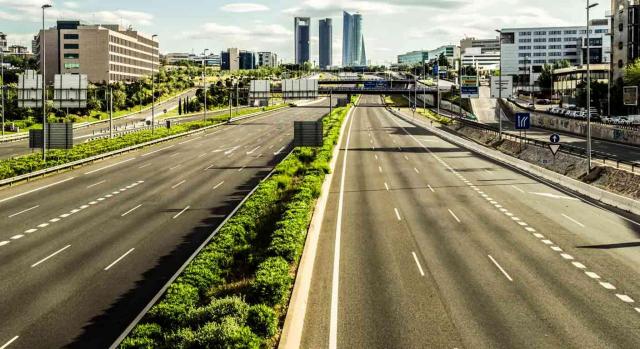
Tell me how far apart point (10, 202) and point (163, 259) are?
1827 cm

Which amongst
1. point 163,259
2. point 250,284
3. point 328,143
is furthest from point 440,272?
point 328,143

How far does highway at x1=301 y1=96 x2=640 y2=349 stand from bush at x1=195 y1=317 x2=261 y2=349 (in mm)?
1955

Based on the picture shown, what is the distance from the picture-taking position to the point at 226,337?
1276 centimetres

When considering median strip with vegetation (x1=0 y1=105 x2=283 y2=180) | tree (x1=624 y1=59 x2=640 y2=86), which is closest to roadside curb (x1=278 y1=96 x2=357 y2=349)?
median strip with vegetation (x1=0 y1=105 x2=283 y2=180)

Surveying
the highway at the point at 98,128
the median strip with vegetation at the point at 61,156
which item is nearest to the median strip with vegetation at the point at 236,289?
the median strip with vegetation at the point at 61,156

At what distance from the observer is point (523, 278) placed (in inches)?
782

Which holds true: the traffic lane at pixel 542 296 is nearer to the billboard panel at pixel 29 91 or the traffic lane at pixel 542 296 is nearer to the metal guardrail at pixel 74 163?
the metal guardrail at pixel 74 163

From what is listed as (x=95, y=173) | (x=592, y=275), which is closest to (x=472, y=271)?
(x=592, y=275)

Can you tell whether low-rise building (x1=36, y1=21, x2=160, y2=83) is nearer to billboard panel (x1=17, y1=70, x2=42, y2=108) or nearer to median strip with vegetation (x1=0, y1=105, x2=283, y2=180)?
billboard panel (x1=17, y1=70, x2=42, y2=108)

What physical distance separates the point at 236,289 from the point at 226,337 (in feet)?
17.1

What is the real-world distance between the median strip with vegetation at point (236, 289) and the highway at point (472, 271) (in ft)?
4.07

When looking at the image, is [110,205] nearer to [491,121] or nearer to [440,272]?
[440,272]

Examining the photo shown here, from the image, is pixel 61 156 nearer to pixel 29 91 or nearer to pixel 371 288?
→ pixel 29 91

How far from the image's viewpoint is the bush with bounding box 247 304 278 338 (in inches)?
548
